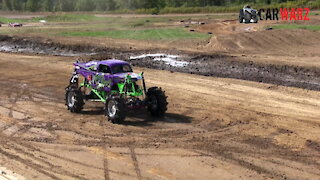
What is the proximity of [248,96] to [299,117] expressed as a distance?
11.4 ft

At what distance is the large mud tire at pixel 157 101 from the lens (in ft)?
47.9

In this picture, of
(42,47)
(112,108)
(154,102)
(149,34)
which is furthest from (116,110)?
(42,47)

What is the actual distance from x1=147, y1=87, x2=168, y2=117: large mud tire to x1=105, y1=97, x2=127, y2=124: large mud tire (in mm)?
1183

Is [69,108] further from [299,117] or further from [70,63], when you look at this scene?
[70,63]

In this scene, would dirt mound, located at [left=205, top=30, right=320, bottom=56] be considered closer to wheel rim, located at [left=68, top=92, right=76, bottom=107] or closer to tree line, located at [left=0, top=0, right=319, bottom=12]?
wheel rim, located at [left=68, top=92, right=76, bottom=107]

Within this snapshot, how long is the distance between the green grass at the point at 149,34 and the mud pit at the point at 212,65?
515 centimetres

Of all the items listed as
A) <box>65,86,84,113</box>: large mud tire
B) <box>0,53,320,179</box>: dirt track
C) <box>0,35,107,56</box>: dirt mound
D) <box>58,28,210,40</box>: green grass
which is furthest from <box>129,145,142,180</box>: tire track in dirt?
<box>58,28,210,40</box>: green grass

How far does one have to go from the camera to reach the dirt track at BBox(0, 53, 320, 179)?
1062 cm

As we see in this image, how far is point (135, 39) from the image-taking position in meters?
37.4

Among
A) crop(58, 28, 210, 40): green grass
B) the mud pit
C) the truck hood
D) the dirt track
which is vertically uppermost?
the truck hood

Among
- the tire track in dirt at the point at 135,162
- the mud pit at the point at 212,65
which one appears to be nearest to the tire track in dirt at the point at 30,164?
the tire track in dirt at the point at 135,162

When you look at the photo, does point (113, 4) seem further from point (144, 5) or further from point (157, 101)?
point (157, 101)

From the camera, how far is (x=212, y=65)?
2541cm

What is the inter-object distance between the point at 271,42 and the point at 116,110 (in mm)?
21480
